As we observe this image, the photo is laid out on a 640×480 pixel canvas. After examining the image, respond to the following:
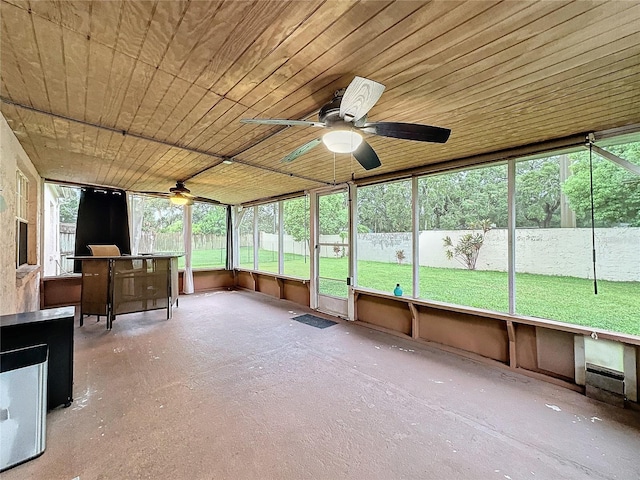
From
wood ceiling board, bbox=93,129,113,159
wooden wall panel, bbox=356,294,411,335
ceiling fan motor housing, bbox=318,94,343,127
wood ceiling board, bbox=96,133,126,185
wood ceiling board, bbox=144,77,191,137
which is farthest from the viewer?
wooden wall panel, bbox=356,294,411,335

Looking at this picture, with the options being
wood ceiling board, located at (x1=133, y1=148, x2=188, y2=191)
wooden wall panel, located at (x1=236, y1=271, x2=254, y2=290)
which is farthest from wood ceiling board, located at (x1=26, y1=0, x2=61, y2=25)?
wooden wall panel, located at (x1=236, y1=271, x2=254, y2=290)

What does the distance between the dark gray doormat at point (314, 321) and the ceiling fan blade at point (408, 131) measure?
3537 millimetres

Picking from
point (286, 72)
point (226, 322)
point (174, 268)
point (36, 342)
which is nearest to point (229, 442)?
point (36, 342)

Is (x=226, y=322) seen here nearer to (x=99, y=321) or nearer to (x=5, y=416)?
(x=99, y=321)

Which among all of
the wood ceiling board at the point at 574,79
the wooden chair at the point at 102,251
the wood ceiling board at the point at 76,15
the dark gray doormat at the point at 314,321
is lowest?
the dark gray doormat at the point at 314,321

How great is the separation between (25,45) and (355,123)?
1.92 metres

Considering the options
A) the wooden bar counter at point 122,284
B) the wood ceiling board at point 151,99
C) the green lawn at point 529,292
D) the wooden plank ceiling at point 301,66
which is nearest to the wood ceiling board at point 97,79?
the wooden plank ceiling at point 301,66

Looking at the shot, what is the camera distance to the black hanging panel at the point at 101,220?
569 centimetres

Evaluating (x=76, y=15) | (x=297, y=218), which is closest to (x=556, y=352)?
(x=76, y=15)

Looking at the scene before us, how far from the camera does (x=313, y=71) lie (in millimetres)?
1696

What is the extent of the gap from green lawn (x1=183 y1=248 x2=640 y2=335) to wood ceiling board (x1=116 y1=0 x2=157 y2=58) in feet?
12.9

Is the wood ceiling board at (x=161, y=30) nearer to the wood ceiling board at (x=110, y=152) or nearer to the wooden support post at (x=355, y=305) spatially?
the wood ceiling board at (x=110, y=152)

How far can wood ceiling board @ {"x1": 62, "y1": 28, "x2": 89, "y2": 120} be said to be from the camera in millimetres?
1458

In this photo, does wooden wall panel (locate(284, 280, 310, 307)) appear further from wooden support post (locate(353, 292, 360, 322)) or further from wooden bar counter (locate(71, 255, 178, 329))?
wooden bar counter (locate(71, 255, 178, 329))
